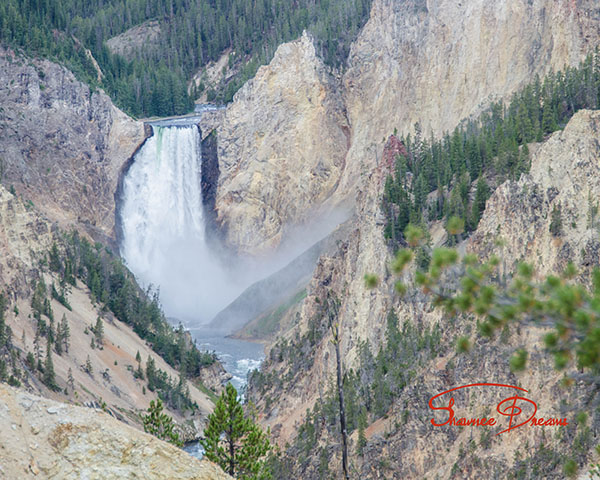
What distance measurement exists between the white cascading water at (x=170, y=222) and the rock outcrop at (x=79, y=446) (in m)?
88.7

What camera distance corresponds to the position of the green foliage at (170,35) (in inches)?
4245

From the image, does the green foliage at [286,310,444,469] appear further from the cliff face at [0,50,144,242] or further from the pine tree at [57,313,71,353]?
the cliff face at [0,50,144,242]

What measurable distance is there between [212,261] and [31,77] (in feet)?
112

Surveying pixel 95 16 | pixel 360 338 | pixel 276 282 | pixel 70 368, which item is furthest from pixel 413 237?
pixel 95 16

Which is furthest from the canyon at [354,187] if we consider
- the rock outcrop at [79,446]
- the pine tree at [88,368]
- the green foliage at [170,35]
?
the rock outcrop at [79,446]

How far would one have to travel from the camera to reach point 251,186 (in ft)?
353

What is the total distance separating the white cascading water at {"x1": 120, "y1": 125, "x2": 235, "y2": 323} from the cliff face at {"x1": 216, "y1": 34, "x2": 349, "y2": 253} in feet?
14.5

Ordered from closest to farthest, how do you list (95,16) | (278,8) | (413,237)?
(413,237)
(278,8)
(95,16)

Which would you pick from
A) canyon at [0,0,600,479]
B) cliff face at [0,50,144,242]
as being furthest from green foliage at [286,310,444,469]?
cliff face at [0,50,144,242]

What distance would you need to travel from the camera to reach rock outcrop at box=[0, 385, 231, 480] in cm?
1675

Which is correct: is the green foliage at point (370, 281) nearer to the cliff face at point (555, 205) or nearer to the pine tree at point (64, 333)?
the cliff face at point (555, 205)

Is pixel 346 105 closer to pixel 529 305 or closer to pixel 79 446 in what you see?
pixel 79 446

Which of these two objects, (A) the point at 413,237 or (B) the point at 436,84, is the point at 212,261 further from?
(A) the point at 413,237

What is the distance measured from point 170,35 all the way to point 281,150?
5796cm
